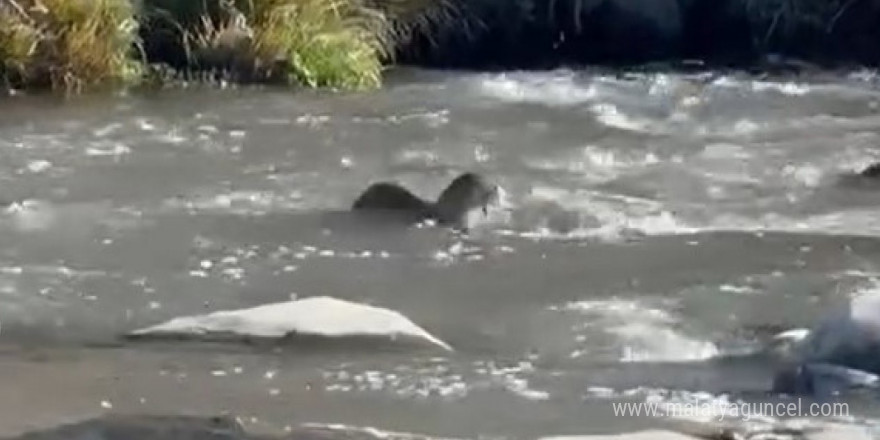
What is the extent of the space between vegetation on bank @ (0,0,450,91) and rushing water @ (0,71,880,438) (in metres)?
0.49

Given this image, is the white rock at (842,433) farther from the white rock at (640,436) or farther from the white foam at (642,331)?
the white foam at (642,331)

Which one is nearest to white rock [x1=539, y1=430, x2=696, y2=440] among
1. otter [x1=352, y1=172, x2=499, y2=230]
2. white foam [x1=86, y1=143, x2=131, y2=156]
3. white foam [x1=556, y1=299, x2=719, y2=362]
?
white foam [x1=556, y1=299, x2=719, y2=362]

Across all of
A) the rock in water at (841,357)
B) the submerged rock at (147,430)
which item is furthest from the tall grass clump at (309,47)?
the submerged rock at (147,430)

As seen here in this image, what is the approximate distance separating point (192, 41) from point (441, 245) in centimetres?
740

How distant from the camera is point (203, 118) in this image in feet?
49.4

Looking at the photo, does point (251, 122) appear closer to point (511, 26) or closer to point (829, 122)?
point (829, 122)

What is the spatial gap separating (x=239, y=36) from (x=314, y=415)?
1051 centimetres

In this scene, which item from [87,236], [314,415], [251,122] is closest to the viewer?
[314,415]

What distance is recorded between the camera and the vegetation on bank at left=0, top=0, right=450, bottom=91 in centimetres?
Answer: 1600

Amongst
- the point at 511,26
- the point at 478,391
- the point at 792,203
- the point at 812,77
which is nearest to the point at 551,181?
the point at 792,203

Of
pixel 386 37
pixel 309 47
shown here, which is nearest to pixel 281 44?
pixel 309 47

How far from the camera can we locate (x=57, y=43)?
52.8 feet

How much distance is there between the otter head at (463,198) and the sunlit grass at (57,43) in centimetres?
536

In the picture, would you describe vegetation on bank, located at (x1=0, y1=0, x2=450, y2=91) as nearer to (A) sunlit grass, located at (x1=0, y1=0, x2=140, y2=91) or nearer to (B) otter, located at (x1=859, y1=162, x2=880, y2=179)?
(A) sunlit grass, located at (x1=0, y1=0, x2=140, y2=91)
